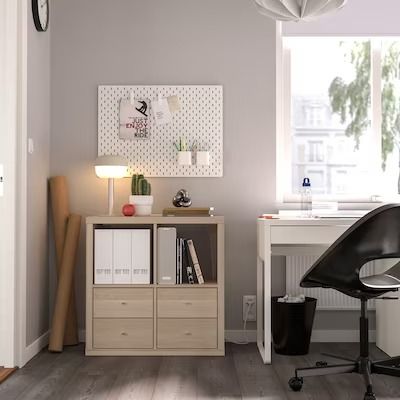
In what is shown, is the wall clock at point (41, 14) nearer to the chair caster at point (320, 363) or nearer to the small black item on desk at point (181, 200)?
the small black item on desk at point (181, 200)

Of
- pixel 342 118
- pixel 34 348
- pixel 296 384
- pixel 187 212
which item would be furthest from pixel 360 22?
pixel 34 348

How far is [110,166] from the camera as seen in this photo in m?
3.97

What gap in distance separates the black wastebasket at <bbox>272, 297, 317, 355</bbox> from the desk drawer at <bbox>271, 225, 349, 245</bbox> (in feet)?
1.55

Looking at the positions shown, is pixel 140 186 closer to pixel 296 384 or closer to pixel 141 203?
pixel 141 203

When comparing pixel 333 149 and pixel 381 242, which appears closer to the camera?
pixel 381 242

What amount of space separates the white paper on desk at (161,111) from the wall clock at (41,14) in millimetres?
801

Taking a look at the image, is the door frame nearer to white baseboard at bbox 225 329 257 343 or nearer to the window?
white baseboard at bbox 225 329 257 343

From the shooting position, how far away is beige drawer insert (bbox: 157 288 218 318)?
3.79m

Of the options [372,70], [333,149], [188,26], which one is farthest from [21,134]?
[372,70]

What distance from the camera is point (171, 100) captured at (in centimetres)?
423

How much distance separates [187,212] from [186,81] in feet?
3.02

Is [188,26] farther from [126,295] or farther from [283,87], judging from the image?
[126,295]

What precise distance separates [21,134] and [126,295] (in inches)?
41.9

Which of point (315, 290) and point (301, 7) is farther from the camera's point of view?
point (315, 290)
